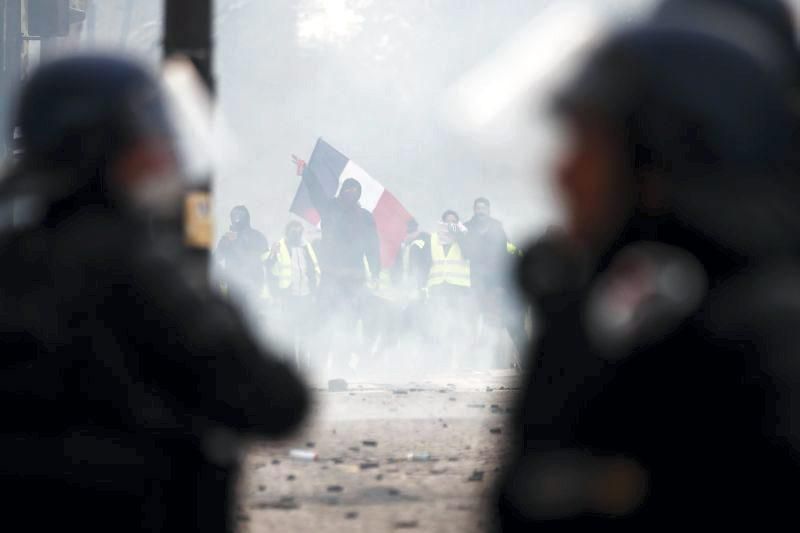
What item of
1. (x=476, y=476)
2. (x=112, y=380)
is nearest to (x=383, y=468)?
(x=476, y=476)

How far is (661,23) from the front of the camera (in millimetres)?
2211

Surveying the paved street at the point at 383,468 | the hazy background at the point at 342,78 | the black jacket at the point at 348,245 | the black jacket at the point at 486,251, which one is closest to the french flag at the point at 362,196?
the black jacket at the point at 486,251

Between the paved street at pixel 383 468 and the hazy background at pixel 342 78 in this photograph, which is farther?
the hazy background at pixel 342 78

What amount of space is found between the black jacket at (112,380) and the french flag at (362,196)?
18.1m

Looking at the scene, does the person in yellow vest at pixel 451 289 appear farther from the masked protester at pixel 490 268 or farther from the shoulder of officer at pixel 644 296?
the shoulder of officer at pixel 644 296

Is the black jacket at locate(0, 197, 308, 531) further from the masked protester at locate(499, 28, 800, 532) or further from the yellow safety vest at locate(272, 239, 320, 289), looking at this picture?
the yellow safety vest at locate(272, 239, 320, 289)

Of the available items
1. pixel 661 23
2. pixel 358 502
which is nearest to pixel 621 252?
pixel 661 23

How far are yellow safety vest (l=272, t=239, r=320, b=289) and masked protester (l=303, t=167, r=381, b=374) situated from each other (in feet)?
4.79

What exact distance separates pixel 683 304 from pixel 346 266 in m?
12.7

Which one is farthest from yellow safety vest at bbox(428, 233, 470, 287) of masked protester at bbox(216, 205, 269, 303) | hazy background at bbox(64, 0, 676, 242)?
hazy background at bbox(64, 0, 676, 242)

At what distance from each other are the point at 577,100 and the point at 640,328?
0.36 m

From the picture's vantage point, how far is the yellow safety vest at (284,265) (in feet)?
54.2

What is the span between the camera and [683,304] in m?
2.08

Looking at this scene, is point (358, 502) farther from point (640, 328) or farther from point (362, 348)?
point (362, 348)
